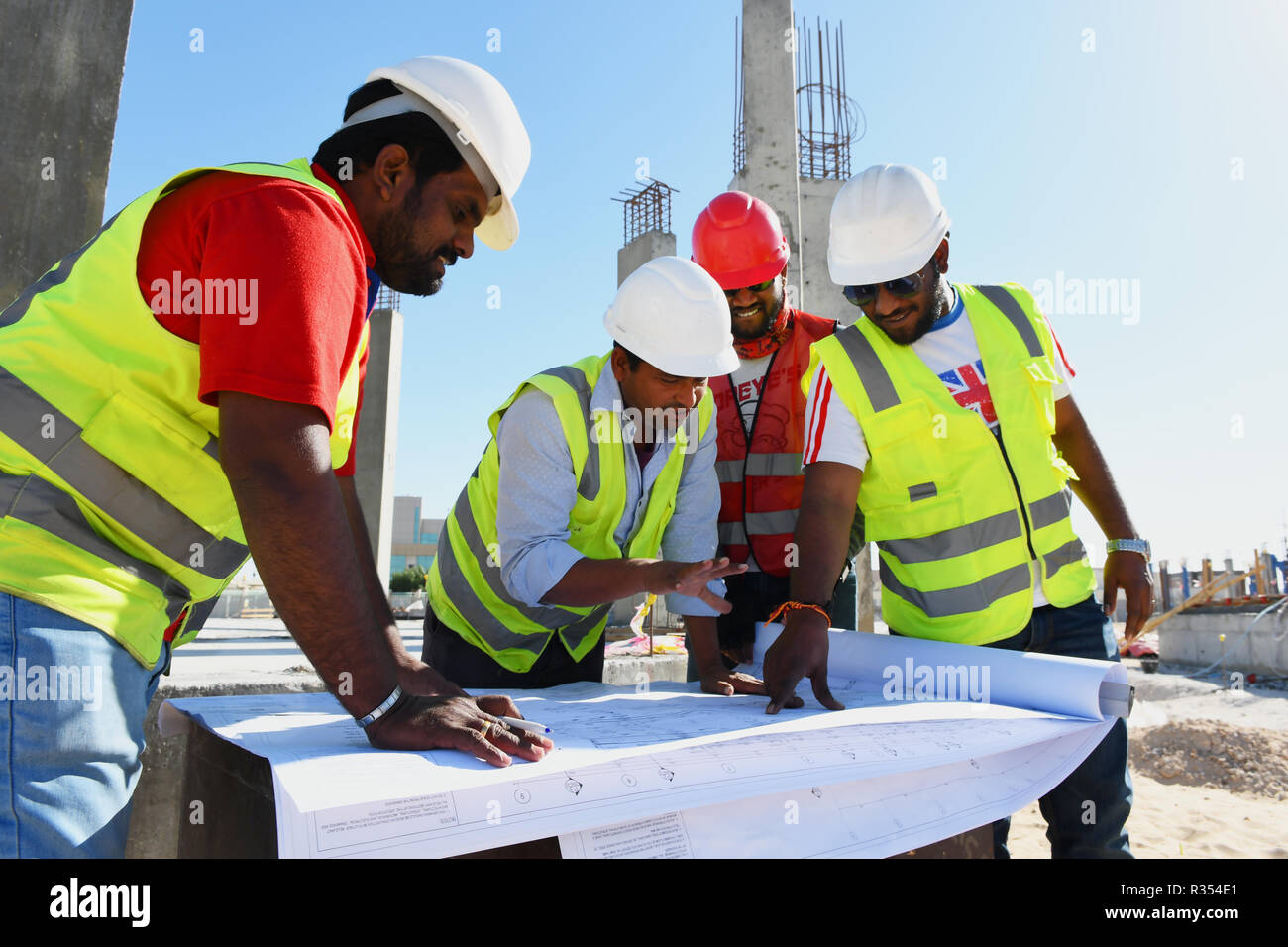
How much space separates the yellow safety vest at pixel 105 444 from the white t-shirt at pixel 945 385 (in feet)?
5.04

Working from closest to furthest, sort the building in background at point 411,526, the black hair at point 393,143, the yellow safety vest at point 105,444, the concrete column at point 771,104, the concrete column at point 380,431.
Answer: the yellow safety vest at point 105,444 → the black hair at point 393,143 → the concrete column at point 771,104 → the concrete column at point 380,431 → the building in background at point 411,526

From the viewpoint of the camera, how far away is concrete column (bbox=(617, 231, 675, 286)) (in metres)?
15.4

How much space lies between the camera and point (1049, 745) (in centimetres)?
181

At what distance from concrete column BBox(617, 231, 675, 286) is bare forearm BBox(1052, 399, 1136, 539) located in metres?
12.7

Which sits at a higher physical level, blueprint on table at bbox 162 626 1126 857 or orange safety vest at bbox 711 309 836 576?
orange safety vest at bbox 711 309 836 576

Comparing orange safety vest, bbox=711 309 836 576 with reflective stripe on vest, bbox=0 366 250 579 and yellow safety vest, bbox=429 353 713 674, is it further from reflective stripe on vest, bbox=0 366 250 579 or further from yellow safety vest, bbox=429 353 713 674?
reflective stripe on vest, bbox=0 366 250 579

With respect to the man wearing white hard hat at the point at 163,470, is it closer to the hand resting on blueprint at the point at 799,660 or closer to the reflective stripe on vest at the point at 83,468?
the reflective stripe on vest at the point at 83,468

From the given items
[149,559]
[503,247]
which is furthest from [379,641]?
[503,247]

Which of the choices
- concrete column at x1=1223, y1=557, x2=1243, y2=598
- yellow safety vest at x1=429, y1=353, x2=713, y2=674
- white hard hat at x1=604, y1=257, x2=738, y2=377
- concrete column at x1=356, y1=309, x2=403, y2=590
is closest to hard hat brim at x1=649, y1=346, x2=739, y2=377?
white hard hat at x1=604, y1=257, x2=738, y2=377

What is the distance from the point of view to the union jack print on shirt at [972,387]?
2432mm

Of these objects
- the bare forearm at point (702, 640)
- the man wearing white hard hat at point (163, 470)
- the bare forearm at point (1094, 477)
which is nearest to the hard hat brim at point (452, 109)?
the man wearing white hard hat at point (163, 470)

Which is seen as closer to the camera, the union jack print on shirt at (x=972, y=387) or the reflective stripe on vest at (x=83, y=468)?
the reflective stripe on vest at (x=83, y=468)

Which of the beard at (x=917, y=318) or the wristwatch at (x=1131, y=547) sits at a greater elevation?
the beard at (x=917, y=318)
